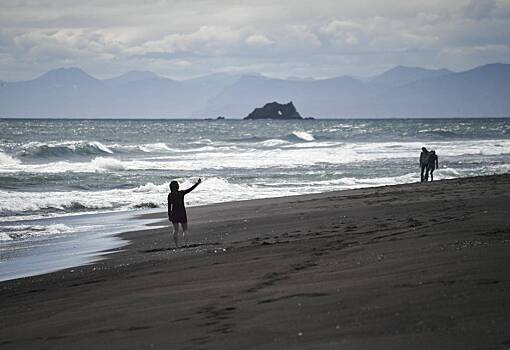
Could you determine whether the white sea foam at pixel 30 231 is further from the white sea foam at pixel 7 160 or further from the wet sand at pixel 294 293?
the white sea foam at pixel 7 160

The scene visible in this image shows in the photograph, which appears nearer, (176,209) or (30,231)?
(176,209)

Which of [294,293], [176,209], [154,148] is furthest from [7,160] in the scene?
[294,293]

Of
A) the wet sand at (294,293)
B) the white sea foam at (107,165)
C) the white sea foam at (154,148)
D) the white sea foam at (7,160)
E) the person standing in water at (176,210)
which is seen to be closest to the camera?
the wet sand at (294,293)

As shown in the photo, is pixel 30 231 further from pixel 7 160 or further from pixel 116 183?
pixel 7 160

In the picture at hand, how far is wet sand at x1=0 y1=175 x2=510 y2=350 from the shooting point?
598cm

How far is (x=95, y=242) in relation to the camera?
15859 mm

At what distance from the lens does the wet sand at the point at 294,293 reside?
5.98 m

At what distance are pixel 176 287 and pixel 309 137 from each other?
8284cm

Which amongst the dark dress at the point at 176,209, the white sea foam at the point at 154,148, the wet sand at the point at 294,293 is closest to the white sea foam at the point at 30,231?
the wet sand at the point at 294,293

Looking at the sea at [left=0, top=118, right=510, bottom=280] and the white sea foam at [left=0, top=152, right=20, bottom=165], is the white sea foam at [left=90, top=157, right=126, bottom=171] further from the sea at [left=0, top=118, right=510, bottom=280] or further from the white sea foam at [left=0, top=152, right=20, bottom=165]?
the white sea foam at [left=0, top=152, right=20, bottom=165]

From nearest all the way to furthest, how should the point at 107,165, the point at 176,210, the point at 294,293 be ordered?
the point at 294,293
the point at 176,210
the point at 107,165

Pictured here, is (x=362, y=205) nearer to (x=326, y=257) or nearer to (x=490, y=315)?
(x=326, y=257)

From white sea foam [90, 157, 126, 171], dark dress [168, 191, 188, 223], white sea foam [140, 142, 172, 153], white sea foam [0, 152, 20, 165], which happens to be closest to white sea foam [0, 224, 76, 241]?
dark dress [168, 191, 188, 223]

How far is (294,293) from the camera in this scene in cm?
749
